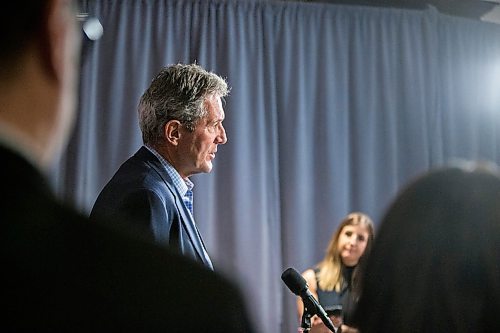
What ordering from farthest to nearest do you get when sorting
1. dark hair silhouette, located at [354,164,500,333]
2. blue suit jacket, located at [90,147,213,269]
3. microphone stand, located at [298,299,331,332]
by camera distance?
microphone stand, located at [298,299,331,332] < blue suit jacket, located at [90,147,213,269] < dark hair silhouette, located at [354,164,500,333]

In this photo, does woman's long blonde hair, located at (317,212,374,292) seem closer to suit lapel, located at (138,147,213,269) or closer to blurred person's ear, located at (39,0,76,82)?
suit lapel, located at (138,147,213,269)

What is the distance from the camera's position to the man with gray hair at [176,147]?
1.52 meters

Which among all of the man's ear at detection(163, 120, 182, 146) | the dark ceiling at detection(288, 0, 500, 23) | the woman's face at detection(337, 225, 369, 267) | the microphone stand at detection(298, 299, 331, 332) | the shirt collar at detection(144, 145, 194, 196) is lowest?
the microphone stand at detection(298, 299, 331, 332)

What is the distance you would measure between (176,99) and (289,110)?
2080 mm

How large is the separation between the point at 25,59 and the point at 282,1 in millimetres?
3822

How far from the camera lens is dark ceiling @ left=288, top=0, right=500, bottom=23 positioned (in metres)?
4.24

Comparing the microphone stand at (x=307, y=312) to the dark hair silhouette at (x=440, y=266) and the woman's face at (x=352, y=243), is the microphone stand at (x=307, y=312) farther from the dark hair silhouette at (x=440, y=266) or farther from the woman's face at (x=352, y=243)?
the woman's face at (x=352, y=243)

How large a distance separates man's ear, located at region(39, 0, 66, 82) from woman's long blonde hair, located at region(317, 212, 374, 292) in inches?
131

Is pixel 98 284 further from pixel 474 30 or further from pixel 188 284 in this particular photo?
pixel 474 30

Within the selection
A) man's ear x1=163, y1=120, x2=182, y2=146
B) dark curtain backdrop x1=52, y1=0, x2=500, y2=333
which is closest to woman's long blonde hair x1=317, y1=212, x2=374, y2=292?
dark curtain backdrop x1=52, y1=0, x2=500, y2=333

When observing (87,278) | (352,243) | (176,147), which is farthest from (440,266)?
(352,243)

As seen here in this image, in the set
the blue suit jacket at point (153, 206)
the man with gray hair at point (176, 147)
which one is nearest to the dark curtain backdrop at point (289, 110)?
the man with gray hair at point (176, 147)

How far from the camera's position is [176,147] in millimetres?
1840

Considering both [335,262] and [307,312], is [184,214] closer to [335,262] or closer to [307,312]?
[307,312]
